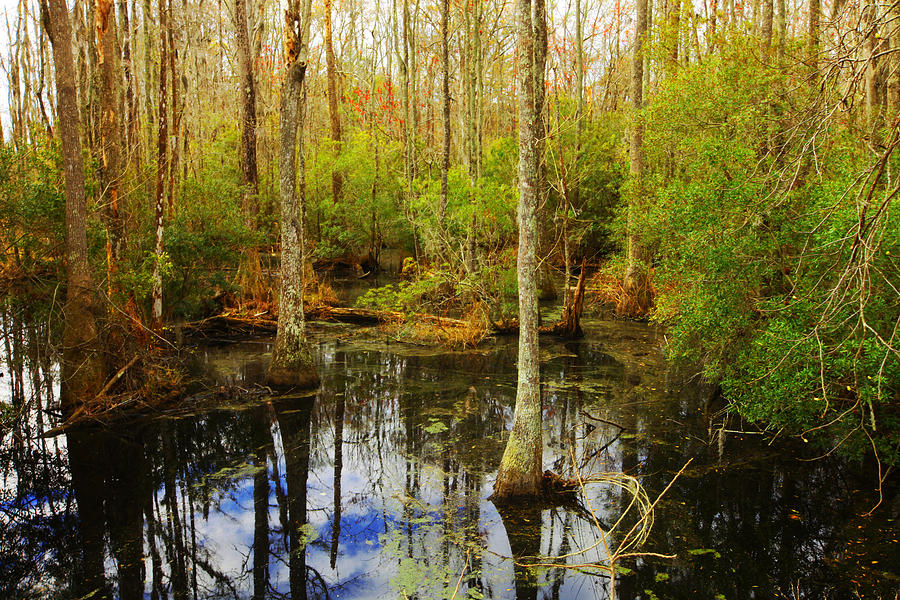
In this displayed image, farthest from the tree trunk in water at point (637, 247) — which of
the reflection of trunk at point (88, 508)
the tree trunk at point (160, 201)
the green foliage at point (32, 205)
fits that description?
the reflection of trunk at point (88, 508)

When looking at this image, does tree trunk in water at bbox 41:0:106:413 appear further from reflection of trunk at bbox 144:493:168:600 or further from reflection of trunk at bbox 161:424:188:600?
reflection of trunk at bbox 144:493:168:600

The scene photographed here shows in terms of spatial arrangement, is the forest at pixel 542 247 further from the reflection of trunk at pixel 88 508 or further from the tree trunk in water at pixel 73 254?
the reflection of trunk at pixel 88 508

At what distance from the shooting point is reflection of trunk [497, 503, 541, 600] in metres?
4.89

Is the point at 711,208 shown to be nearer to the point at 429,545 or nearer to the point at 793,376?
the point at 793,376

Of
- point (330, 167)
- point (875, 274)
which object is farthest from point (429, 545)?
point (330, 167)

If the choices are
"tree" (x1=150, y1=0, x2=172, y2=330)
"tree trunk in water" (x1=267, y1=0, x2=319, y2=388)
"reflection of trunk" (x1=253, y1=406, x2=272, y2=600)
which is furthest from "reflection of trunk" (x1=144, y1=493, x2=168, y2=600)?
"tree" (x1=150, y1=0, x2=172, y2=330)

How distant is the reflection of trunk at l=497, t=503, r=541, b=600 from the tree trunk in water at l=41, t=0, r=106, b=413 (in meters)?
5.93

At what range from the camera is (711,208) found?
7.37 m

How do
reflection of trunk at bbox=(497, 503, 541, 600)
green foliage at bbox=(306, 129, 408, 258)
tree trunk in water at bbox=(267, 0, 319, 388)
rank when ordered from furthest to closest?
green foliage at bbox=(306, 129, 408, 258), tree trunk in water at bbox=(267, 0, 319, 388), reflection of trunk at bbox=(497, 503, 541, 600)

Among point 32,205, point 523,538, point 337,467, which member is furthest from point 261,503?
point 32,205

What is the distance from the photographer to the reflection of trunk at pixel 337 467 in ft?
18.4

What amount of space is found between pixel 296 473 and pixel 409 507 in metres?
1.63

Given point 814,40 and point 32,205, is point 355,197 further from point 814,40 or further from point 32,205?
point 814,40

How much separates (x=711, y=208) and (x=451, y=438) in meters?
4.32
